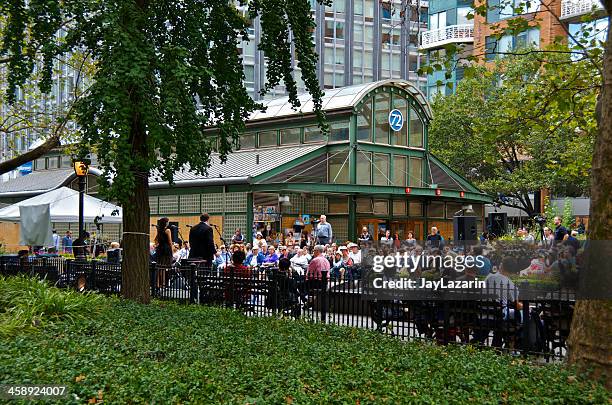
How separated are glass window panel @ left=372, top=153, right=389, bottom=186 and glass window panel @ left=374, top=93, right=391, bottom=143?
0.75m

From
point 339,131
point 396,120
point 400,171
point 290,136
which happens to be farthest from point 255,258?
point 396,120

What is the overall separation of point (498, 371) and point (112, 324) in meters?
5.31

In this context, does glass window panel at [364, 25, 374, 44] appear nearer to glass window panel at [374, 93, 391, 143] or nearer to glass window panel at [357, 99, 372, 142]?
glass window panel at [374, 93, 391, 143]

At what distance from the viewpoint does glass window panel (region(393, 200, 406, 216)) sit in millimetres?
35531

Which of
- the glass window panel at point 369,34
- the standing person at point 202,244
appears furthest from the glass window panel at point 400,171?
the glass window panel at point 369,34

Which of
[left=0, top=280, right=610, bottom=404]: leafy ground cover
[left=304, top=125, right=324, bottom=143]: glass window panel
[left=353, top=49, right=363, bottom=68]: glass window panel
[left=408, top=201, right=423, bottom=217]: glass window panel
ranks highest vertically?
[left=353, top=49, right=363, bottom=68]: glass window panel

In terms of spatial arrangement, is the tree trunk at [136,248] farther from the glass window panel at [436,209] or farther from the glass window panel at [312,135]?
the glass window panel at [436,209]

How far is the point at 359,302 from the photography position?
12844mm

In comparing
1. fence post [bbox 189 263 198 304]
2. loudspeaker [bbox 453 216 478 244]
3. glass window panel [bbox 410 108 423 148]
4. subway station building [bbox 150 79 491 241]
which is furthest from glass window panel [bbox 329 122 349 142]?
fence post [bbox 189 263 198 304]

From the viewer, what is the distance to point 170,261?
17859 millimetres

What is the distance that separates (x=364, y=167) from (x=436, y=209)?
6.99m

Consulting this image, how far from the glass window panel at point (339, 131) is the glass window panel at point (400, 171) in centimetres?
339

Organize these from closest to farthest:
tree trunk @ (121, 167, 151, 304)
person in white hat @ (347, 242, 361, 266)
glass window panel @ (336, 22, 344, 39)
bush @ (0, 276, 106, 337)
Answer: bush @ (0, 276, 106, 337)
tree trunk @ (121, 167, 151, 304)
person in white hat @ (347, 242, 361, 266)
glass window panel @ (336, 22, 344, 39)

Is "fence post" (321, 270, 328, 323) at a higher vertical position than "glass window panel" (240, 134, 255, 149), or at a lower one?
lower
